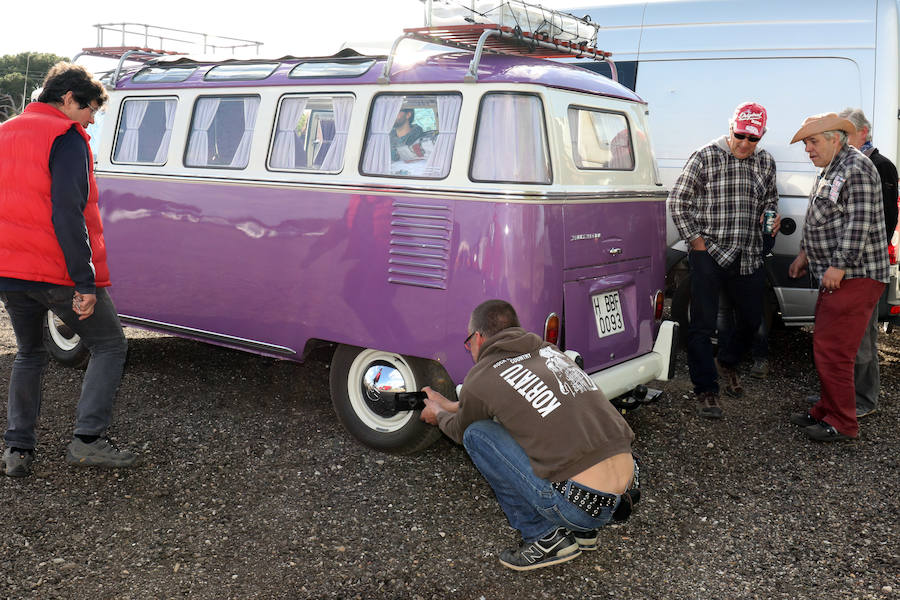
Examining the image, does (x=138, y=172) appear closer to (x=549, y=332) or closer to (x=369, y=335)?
(x=369, y=335)

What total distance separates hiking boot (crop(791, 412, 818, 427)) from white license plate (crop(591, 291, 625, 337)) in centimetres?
155

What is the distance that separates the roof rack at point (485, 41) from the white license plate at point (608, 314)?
142cm

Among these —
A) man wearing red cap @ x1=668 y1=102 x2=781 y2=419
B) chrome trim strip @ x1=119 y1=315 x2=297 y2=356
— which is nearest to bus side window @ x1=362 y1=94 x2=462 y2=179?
chrome trim strip @ x1=119 y1=315 x2=297 y2=356

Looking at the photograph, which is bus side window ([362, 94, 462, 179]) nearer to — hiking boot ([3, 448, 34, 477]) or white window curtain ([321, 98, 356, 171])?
white window curtain ([321, 98, 356, 171])

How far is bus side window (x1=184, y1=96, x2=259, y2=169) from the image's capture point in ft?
17.4

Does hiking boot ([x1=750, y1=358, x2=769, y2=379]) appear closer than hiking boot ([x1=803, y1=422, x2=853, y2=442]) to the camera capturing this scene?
No

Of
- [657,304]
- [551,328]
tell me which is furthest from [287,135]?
[657,304]

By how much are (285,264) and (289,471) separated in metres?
1.20

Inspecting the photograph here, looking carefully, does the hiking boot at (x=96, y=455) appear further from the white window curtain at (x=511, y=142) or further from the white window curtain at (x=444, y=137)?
the white window curtain at (x=511, y=142)

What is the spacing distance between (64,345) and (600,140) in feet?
14.1

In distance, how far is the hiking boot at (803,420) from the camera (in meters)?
5.62

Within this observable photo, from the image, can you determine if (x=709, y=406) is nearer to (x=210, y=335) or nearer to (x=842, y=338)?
(x=842, y=338)

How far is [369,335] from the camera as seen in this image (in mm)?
4758

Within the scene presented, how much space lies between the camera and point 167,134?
5695 millimetres
